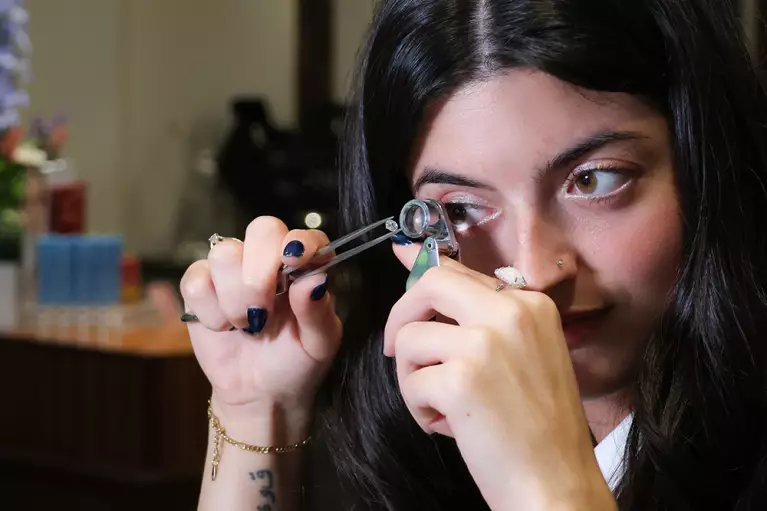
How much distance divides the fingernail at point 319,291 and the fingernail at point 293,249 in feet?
0.14

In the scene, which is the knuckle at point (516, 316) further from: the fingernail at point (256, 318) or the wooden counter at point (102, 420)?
the wooden counter at point (102, 420)

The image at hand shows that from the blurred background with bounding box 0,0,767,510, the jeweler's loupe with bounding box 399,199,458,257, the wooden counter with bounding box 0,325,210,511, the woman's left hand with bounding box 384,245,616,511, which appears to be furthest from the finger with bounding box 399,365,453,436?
the wooden counter with bounding box 0,325,210,511

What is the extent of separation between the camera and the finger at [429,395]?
60 centimetres

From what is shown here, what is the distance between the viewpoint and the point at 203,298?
2.57 feet

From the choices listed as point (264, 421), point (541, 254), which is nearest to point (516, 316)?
point (541, 254)

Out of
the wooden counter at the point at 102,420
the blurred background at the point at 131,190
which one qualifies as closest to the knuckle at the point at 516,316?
the blurred background at the point at 131,190

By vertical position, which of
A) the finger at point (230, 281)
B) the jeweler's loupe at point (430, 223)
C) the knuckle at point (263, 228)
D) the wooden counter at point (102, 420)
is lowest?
the wooden counter at point (102, 420)

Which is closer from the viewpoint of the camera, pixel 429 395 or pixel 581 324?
pixel 429 395

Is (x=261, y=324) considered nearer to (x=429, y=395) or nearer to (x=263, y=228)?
(x=263, y=228)

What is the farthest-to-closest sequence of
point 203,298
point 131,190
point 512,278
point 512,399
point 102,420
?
point 131,190 < point 102,420 < point 203,298 < point 512,278 < point 512,399

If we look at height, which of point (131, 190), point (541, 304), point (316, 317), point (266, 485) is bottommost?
point (131, 190)

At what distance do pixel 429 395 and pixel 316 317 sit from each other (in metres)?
0.23

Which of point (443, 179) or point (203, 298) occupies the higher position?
point (443, 179)

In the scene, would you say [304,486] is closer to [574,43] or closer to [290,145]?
[574,43]
